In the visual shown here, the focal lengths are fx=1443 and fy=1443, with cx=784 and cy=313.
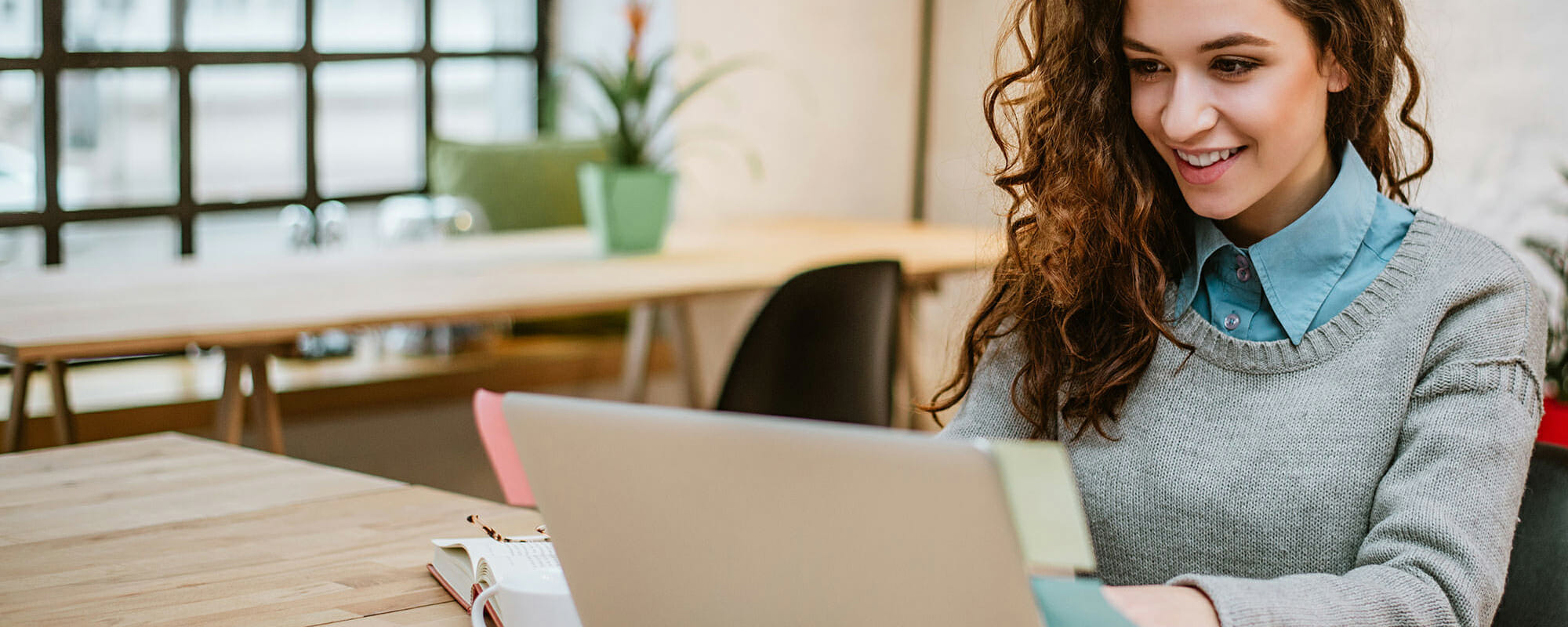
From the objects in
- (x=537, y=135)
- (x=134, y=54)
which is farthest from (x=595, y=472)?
(x=537, y=135)

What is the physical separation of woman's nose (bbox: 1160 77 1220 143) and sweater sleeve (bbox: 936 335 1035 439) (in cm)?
27

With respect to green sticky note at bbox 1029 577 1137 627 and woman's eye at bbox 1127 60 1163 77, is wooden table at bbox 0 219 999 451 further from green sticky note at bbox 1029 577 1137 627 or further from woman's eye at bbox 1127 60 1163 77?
green sticky note at bbox 1029 577 1137 627

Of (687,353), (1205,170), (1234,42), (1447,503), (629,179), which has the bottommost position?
(687,353)

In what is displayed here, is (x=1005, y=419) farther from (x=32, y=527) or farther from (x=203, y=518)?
(x=32, y=527)

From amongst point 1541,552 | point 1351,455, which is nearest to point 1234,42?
point 1351,455

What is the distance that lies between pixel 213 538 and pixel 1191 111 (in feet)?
2.92

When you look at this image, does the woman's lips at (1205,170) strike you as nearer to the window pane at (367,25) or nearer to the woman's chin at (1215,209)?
the woman's chin at (1215,209)

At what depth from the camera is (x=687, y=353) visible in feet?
12.1

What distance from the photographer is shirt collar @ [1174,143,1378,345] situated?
121 cm

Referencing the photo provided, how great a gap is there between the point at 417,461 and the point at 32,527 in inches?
85.0

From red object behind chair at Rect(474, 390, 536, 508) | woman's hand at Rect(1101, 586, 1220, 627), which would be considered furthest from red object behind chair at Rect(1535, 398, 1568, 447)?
red object behind chair at Rect(474, 390, 536, 508)

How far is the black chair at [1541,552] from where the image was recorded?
107 centimetres

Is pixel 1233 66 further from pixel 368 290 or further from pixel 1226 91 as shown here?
pixel 368 290

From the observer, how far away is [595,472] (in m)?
0.78
